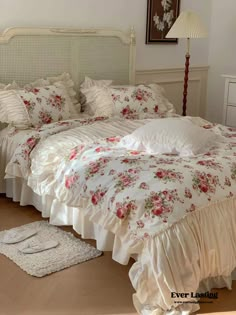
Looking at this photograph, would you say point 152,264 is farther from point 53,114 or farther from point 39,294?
point 53,114

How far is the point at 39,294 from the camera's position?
2301 millimetres

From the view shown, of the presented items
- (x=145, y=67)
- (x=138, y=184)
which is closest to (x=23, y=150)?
(x=138, y=184)

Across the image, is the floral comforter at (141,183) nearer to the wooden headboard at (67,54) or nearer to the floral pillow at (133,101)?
the floral pillow at (133,101)

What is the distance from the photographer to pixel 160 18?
4441 mm

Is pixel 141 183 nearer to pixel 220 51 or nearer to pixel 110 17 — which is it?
pixel 110 17

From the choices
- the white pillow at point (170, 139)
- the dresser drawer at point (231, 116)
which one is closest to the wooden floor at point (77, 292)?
the white pillow at point (170, 139)

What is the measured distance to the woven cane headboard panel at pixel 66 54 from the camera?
11.7 feet

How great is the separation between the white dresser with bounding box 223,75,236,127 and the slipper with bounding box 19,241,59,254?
240cm

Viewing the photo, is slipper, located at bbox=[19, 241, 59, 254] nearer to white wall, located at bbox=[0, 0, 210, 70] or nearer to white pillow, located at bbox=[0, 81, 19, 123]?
white pillow, located at bbox=[0, 81, 19, 123]

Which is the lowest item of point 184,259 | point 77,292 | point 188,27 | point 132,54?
point 77,292

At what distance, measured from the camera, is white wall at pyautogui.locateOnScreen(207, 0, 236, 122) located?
4.79m

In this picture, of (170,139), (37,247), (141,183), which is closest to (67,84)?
(170,139)

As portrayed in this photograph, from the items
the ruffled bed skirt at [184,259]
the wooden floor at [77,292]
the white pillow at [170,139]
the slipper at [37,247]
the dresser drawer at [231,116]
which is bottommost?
the wooden floor at [77,292]

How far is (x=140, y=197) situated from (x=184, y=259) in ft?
1.11
